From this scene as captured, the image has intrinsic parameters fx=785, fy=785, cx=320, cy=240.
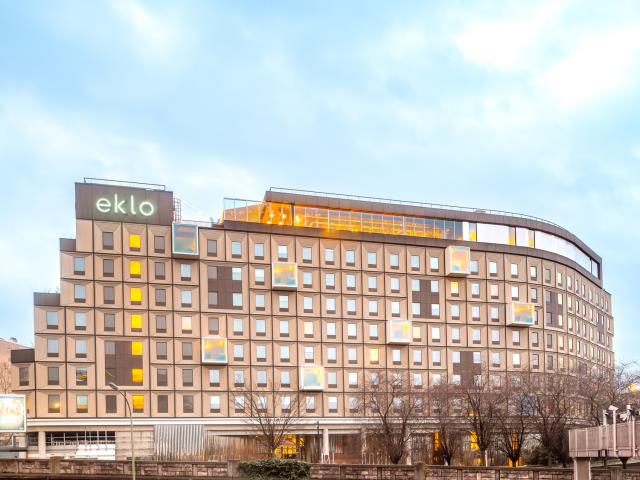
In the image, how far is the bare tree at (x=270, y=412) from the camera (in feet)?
296

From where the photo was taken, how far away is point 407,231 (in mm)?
107250

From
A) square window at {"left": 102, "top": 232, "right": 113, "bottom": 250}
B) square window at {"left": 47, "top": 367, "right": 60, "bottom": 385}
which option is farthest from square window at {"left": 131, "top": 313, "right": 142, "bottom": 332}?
square window at {"left": 47, "top": 367, "right": 60, "bottom": 385}

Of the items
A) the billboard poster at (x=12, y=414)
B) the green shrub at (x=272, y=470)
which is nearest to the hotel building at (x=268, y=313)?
the billboard poster at (x=12, y=414)

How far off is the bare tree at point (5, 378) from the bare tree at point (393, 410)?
64409mm

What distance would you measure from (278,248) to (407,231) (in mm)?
19120

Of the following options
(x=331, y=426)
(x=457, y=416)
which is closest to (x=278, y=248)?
(x=331, y=426)

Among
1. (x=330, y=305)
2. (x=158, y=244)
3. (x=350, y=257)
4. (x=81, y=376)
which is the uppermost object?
(x=158, y=244)

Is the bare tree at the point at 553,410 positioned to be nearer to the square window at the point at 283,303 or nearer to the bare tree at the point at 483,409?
the bare tree at the point at 483,409

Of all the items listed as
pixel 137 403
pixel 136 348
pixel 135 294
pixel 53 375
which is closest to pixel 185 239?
pixel 135 294

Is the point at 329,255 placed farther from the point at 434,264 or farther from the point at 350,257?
the point at 434,264

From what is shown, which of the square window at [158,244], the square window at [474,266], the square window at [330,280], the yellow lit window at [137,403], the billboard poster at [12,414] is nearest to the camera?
the billboard poster at [12,414]

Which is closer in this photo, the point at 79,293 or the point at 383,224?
the point at 79,293

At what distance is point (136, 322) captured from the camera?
92.2 m

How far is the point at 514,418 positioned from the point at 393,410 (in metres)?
14.8
